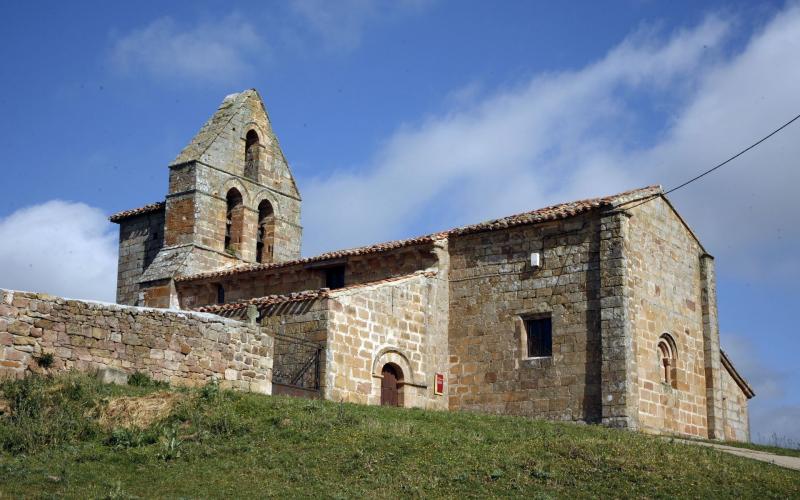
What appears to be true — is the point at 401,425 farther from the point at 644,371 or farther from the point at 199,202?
the point at 199,202

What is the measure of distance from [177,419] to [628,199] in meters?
12.6

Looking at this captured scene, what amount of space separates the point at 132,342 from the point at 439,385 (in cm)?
880

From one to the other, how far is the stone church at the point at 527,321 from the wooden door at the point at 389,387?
0.16ft

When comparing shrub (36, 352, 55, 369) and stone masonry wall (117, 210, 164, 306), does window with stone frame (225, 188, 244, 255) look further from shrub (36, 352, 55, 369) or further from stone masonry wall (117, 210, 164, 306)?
shrub (36, 352, 55, 369)

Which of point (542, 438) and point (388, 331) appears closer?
point (542, 438)

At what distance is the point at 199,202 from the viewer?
33.0 meters

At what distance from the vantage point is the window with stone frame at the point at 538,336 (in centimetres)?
2556

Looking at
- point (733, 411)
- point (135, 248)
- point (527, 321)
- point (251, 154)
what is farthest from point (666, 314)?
point (135, 248)

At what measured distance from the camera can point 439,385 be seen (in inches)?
1045

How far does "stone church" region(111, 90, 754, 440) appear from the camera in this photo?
24422mm

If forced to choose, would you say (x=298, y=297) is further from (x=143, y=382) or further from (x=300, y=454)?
(x=300, y=454)

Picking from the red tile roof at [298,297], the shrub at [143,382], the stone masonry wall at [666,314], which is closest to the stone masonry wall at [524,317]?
the stone masonry wall at [666,314]

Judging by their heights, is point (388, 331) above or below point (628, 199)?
below

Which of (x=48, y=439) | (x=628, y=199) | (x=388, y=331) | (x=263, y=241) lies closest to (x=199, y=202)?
(x=263, y=241)
